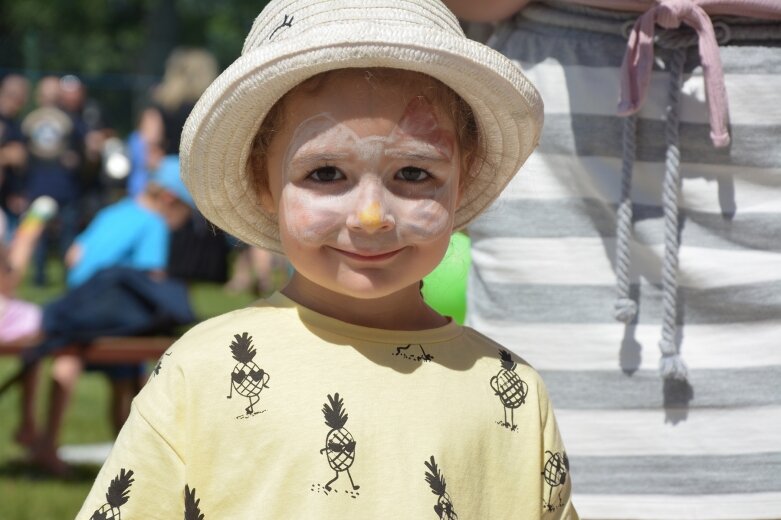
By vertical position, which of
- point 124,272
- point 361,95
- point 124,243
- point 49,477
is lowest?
point 361,95

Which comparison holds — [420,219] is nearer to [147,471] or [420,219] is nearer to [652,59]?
[147,471]

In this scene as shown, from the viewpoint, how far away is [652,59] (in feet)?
7.97

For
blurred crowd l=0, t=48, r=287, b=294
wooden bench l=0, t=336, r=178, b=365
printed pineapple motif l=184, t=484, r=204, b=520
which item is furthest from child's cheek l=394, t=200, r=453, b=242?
blurred crowd l=0, t=48, r=287, b=294

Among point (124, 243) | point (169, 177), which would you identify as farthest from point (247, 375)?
point (169, 177)

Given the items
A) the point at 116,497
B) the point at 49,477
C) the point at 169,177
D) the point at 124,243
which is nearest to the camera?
the point at 116,497

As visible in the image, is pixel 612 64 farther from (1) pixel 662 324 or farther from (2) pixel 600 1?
(1) pixel 662 324

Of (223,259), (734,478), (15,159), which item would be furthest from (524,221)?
(15,159)

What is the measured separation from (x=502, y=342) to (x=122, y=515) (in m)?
0.94

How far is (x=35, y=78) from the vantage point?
2219cm

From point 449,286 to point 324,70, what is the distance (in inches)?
42.7

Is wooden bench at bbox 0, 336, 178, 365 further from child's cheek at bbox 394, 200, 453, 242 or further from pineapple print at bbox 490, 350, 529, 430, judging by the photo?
child's cheek at bbox 394, 200, 453, 242

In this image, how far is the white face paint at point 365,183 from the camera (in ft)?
6.32

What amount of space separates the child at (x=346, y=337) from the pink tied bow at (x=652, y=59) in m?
0.41

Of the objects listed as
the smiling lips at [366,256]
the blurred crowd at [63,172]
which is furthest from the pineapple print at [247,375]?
the blurred crowd at [63,172]
